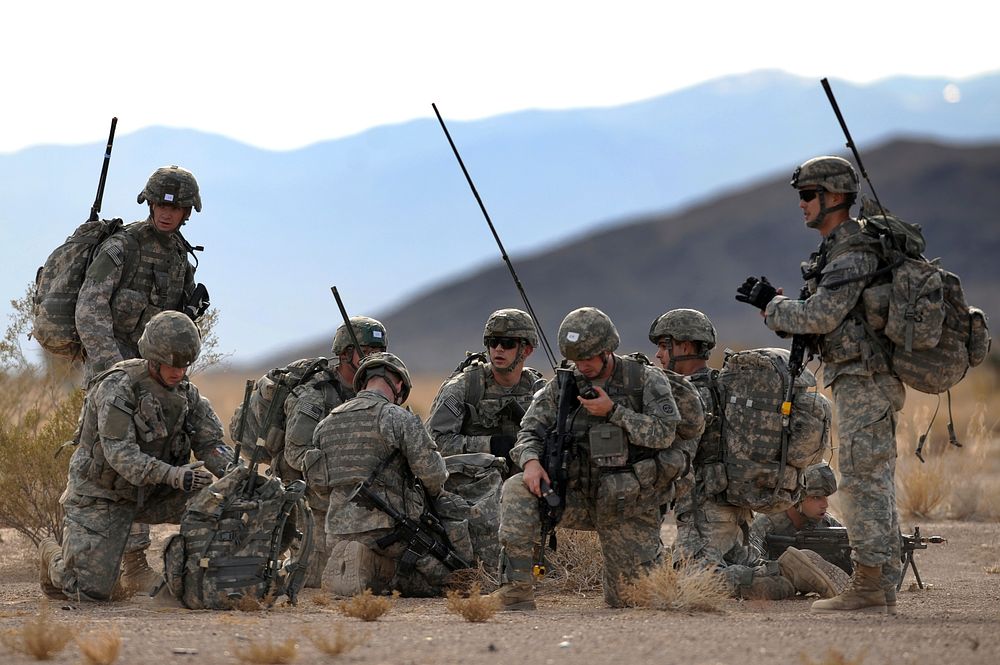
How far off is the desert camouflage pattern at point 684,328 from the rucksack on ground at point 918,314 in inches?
65.4

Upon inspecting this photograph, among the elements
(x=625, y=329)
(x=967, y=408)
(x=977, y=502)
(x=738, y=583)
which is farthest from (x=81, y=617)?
(x=625, y=329)

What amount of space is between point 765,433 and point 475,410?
2.30 m

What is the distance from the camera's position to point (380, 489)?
931cm

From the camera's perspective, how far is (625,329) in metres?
80.3

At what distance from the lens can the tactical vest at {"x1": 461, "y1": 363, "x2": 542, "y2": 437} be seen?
10.7 meters

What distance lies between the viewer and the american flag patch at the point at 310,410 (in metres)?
10.4

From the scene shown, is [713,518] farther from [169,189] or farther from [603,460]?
[169,189]

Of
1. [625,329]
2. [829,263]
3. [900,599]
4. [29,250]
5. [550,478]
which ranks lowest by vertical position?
[900,599]

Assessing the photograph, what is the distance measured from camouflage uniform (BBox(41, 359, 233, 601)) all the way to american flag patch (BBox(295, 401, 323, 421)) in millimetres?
1172

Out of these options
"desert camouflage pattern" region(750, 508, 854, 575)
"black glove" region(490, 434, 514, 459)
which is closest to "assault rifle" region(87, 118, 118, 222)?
"black glove" region(490, 434, 514, 459)

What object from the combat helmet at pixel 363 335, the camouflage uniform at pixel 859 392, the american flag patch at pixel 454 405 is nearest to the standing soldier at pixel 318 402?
the combat helmet at pixel 363 335

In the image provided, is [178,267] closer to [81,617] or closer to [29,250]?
[81,617]

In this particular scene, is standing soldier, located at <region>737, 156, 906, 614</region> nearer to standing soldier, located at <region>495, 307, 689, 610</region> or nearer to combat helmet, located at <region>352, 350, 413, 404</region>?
standing soldier, located at <region>495, 307, 689, 610</region>

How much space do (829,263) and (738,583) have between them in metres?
2.30
